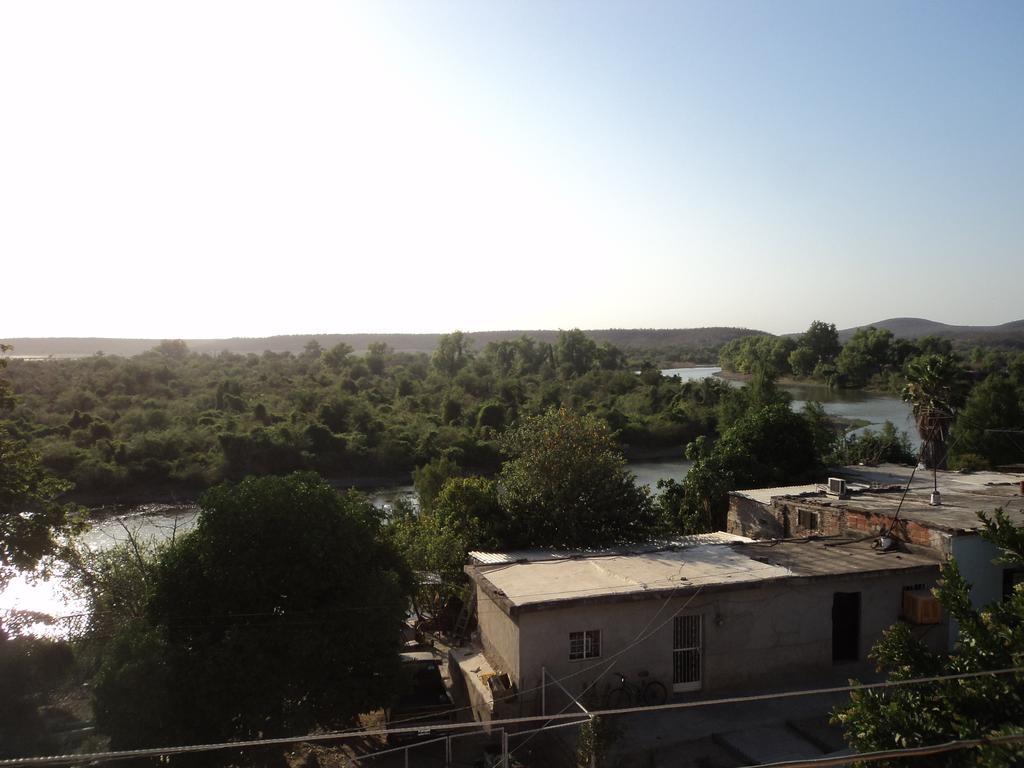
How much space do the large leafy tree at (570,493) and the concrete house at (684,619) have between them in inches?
140

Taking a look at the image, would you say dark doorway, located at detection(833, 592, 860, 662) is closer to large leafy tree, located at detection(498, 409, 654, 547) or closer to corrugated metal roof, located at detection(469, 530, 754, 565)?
corrugated metal roof, located at detection(469, 530, 754, 565)

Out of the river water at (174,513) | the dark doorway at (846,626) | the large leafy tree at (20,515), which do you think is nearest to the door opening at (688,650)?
the dark doorway at (846,626)

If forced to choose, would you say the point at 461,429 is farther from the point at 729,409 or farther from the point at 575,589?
the point at 575,589

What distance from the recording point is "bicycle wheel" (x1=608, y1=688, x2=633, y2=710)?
10.5m

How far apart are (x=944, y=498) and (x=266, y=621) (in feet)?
42.5

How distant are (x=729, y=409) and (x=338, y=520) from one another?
118 feet

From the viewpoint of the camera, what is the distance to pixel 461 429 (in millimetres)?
52719

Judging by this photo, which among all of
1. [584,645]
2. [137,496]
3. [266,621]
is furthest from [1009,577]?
[137,496]

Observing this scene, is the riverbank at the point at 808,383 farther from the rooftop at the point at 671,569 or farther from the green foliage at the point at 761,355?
the rooftop at the point at 671,569

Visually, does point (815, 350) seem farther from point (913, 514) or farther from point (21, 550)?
point (21, 550)

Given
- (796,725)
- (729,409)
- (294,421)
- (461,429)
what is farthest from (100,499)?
(796,725)

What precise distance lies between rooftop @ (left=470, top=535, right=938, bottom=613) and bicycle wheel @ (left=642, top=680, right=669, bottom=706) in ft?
4.07

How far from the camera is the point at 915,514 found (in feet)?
44.5

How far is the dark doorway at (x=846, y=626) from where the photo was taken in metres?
11.8
